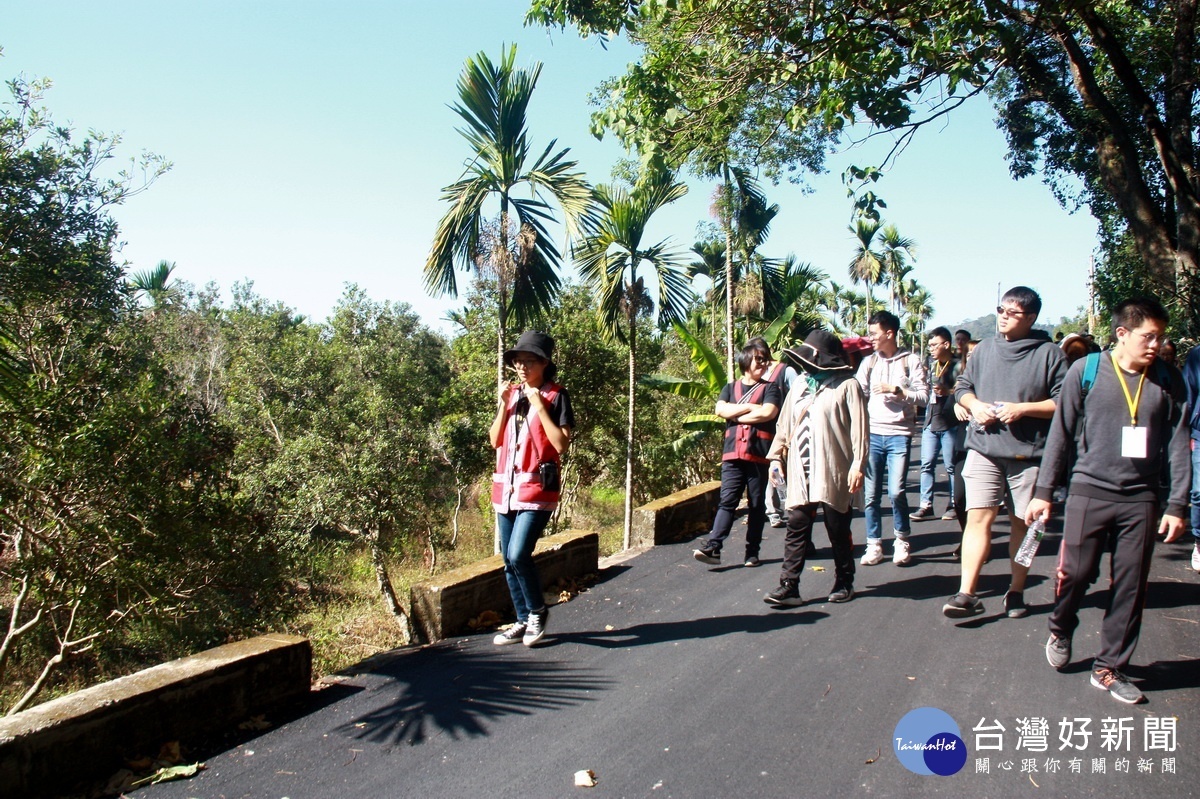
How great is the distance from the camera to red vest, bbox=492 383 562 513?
185 inches

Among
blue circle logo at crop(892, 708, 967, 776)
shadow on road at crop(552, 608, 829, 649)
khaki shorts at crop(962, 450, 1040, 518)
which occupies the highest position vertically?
khaki shorts at crop(962, 450, 1040, 518)

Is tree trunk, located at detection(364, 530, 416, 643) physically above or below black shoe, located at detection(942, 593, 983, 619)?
below

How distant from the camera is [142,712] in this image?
3486 mm

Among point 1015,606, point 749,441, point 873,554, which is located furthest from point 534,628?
point 873,554

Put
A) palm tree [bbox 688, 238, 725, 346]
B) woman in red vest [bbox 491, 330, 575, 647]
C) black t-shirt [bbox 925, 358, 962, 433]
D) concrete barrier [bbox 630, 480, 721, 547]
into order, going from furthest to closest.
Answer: palm tree [bbox 688, 238, 725, 346] < black t-shirt [bbox 925, 358, 962, 433] < concrete barrier [bbox 630, 480, 721, 547] < woman in red vest [bbox 491, 330, 575, 647]

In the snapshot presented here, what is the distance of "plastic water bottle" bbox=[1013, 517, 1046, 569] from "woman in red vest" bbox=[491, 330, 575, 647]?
2.52 m

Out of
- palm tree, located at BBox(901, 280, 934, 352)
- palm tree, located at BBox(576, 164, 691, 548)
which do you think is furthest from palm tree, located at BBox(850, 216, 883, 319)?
palm tree, located at BBox(576, 164, 691, 548)

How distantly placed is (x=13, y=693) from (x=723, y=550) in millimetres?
9487

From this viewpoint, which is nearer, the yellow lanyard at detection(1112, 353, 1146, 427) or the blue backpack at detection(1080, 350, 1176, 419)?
the yellow lanyard at detection(1112, 353, 1146, 427)

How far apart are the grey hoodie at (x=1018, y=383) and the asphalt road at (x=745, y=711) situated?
1.07 meters

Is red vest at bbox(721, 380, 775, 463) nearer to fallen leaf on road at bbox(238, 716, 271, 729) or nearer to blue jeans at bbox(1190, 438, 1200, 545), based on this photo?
blue jeans at bbox(1190, 438, 1200, 545)

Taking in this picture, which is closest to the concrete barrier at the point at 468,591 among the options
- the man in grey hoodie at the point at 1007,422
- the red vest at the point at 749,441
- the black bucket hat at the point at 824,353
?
the red vest at the point at 749,441

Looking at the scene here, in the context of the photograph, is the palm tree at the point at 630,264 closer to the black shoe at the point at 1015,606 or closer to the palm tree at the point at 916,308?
the black shoe at the point at 1015,606

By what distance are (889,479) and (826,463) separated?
151cm
